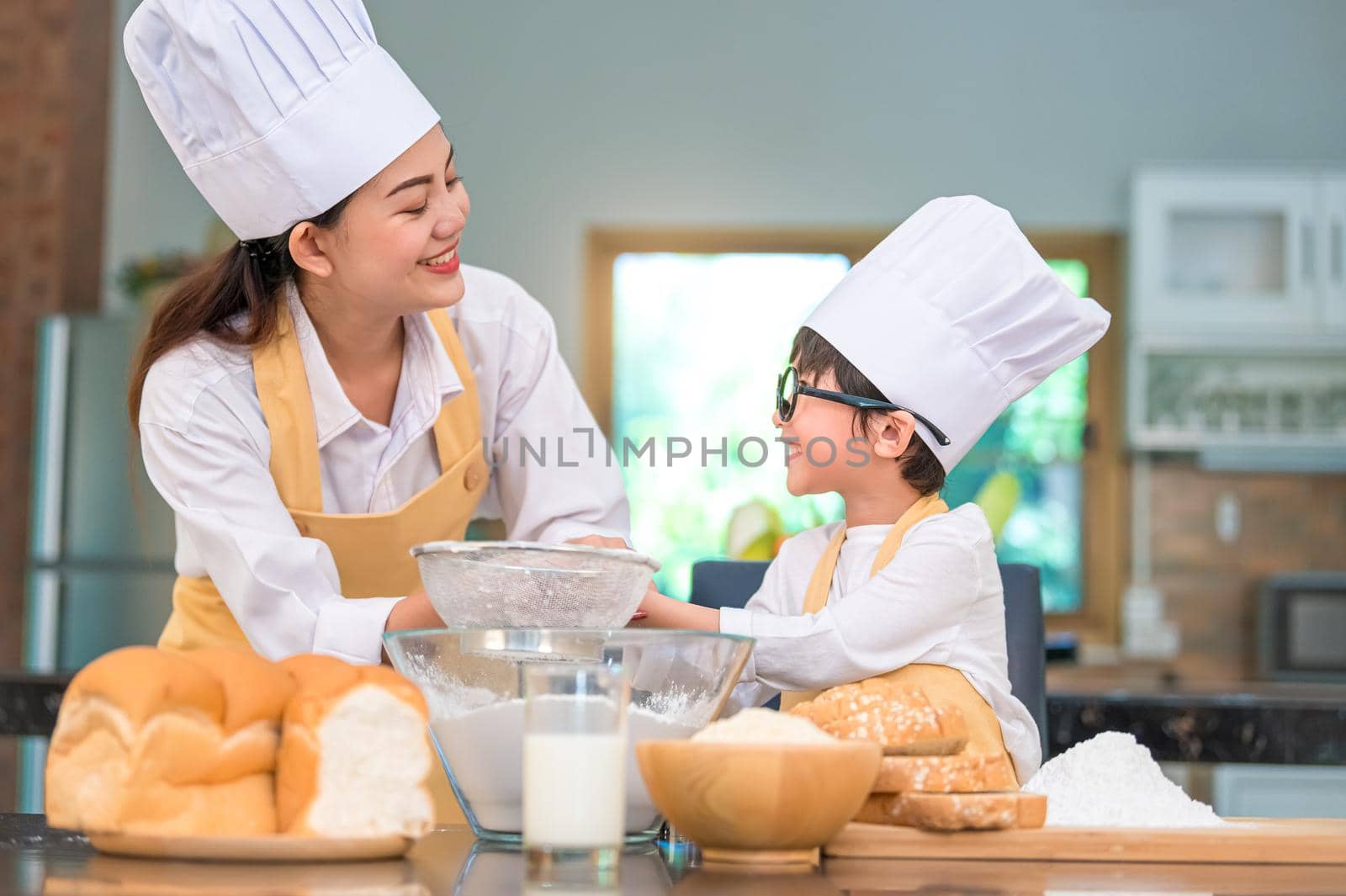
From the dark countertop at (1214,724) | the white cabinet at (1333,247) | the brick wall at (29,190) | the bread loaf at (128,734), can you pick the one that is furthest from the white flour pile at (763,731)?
the brick wall at (29,190)

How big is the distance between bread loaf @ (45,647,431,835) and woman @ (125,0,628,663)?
1.24 ft

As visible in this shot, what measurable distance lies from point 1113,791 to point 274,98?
3.27 feet

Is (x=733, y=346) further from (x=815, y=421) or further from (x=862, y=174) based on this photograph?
(x=815, y=421)

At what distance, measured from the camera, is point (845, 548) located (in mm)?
1518

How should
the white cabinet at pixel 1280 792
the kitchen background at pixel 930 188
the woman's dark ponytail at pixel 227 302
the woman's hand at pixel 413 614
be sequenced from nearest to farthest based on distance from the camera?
the woman's hand at pixel 413 614 → the woman's dark ponytail at pixel 227 302 → the white cabinet at pixel 1280 792 → the kitchen background at pixel 930 188

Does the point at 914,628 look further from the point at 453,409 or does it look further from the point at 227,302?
the point at 227,302

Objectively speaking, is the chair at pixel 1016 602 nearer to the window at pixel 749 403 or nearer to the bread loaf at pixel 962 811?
the bread loaf at pixel 962 811

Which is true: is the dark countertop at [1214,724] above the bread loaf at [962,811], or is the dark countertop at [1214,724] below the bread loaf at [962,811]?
below

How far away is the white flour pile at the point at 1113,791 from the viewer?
1031 mm

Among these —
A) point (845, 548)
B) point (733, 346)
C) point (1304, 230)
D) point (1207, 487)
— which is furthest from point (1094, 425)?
point (845, 548)

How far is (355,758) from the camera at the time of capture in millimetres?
863

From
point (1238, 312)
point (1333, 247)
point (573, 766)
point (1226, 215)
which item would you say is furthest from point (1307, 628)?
point (573, 766)

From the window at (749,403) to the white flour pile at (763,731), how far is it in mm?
4091

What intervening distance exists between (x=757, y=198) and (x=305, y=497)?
153 inches
